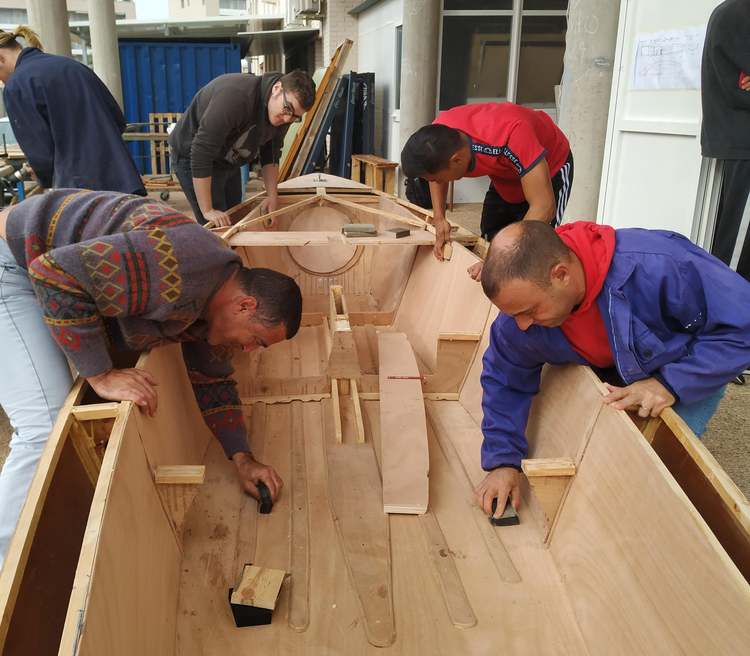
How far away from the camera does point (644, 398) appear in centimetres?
183

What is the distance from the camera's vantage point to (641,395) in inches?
72.5

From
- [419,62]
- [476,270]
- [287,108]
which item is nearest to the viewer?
[476,270]

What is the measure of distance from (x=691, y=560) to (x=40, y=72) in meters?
3.26

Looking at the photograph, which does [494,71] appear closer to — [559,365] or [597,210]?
[597,210]

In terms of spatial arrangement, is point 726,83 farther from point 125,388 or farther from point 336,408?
point 125,388

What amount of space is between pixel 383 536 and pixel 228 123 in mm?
2704

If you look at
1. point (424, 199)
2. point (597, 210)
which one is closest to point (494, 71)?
point (424, 199)

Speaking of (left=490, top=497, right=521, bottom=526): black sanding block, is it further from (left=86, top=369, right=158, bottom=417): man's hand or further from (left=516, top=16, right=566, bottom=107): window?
(left=516, top=16, right=566, bottom=107): window

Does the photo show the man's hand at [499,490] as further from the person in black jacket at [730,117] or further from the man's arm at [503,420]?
the person in black jacket at [730,117]

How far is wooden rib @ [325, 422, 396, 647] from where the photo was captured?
6.27 feet

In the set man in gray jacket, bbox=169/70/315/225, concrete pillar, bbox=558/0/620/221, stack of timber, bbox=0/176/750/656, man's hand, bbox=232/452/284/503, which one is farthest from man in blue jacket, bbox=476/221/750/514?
concrete pillar, bbox=558/0/620/221

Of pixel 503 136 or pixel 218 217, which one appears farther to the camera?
pixel 218 217

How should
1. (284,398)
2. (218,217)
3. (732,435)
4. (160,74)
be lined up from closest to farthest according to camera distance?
(284,398) → (732,435) → (218,217) → (160,74)

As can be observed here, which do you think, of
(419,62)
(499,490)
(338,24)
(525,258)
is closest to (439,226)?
(499,490)
